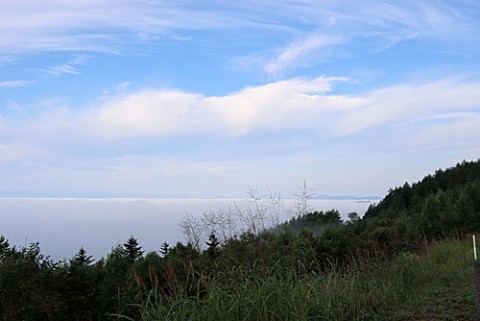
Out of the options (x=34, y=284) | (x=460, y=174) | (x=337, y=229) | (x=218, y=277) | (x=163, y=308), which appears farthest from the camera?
(x=460, y=174)

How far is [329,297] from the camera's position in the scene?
14.9ft

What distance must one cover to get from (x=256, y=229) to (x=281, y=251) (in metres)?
0.91

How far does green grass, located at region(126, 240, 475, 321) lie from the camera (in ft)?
12.8

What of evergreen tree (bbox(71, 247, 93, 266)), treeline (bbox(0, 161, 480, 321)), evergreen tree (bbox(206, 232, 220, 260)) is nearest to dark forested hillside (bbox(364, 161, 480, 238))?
treeline (bbox(0, 161, 480, 321))

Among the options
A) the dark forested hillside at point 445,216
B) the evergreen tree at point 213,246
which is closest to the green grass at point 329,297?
the evergreen tree at point 213,246

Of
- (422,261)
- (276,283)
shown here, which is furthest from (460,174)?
(276,283)

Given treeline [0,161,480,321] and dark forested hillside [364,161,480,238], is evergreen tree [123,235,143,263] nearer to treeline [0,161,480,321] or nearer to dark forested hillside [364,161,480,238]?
treeline [0,161,480,321]

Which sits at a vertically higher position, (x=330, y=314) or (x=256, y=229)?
(x=256, y=229)

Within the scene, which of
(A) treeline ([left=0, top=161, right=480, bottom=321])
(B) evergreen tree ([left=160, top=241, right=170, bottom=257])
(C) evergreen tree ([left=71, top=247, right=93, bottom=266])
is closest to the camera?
(A) treeline ([left=0, top=161, right=480, bottom=321])

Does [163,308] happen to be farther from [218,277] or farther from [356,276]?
[356,276]

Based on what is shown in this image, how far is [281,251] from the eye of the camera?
6211 millimetres

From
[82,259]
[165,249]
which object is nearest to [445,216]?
[165,249]

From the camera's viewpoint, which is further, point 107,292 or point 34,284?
point 107,292

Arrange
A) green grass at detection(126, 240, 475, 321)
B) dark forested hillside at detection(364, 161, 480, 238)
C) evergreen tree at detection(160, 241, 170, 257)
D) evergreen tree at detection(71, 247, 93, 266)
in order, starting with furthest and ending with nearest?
dark forested hillside at detection(364, 161, 480, 238)
evergreen tree at detection(160, 241, 170, 257)
evergreen tree at detection(71, 247, 93, 266)
green grass at detection(126, 240, 475, 321)
